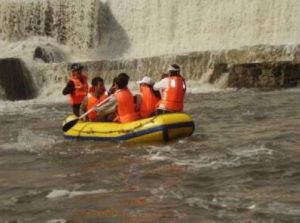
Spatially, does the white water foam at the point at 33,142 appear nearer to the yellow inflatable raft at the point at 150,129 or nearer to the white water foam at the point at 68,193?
the yellow inflatable raft at the point at 150,129

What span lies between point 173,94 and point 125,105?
0.67 meters

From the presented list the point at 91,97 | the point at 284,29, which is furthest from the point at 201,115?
the point at 284,29

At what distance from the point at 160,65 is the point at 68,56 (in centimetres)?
740

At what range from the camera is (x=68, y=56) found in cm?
2781

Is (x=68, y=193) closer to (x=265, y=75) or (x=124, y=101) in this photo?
(x=124, y=101)

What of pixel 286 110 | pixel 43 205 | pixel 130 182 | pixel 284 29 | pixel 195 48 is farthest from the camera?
pixel 195 48

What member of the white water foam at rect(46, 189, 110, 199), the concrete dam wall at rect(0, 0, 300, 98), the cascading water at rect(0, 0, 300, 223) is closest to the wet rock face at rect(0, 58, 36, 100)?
the cascading water at rect(0, 0, 300, 223)

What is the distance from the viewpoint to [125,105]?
9.53 metres

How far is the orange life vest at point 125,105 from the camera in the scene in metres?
9.53

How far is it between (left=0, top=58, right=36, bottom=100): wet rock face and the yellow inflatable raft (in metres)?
12.7

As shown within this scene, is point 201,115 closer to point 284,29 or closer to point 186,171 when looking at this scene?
point 186,171

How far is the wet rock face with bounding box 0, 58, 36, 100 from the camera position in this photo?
21.9 m

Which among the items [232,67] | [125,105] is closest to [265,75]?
[232,67]

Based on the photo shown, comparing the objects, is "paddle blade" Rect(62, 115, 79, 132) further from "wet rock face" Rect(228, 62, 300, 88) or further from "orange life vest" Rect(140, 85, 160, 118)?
"wet rock face" Rect(228, 62, 300, 88)
